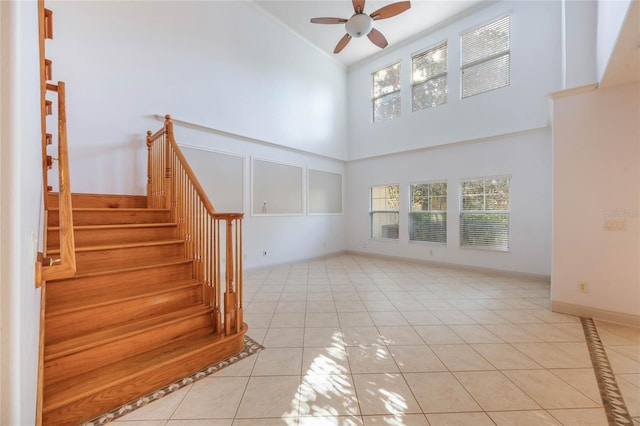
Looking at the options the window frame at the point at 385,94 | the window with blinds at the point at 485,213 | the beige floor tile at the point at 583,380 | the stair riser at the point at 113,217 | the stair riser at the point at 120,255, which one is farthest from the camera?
the window frame at the point at 385,94

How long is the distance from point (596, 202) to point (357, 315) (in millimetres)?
3019

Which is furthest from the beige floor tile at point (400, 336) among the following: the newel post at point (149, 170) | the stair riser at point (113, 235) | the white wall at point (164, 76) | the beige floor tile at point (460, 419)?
the white wall at point (164, 76)

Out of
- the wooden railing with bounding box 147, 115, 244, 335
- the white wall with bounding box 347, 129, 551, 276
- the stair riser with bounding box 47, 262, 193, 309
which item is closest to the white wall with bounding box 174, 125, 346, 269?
the white wall with bounding box 347, 129, 551, 276

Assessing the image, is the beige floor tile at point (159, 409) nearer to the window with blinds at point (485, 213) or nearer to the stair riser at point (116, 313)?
the stair riser at point (116, 313)

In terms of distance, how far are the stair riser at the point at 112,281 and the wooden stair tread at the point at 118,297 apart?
29mm

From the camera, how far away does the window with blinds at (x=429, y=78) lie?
574cm

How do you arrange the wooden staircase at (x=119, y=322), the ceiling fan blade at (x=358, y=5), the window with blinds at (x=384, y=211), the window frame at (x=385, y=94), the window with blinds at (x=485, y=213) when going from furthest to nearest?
the window with blinds at (x=384, y=211), the window frame at (x=385, y=94), the window with blinds at (x=485, y=213), the ceiling fan blade at (x=358, y=5), the wooden staircase at (x=119, y=322)

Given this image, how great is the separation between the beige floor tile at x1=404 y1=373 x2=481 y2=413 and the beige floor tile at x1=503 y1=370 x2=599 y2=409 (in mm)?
455

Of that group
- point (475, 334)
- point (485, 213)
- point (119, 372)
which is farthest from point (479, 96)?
point (119, 372)

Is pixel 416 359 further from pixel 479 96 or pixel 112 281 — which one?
pixel 479 96

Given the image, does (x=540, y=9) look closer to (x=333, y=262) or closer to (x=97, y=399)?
(x=333, y=262)

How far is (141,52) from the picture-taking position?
3.76 m

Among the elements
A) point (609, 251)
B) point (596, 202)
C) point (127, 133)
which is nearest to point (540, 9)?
point (596, 202)

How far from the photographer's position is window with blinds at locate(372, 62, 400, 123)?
6527mm
